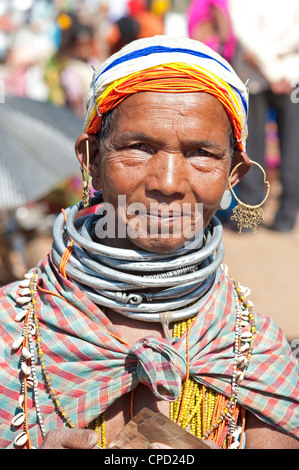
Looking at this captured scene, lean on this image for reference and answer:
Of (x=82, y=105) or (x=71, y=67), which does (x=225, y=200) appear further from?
(x=71, y=67)

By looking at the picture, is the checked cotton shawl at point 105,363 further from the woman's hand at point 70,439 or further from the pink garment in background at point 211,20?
the pink garment in background at point 211,20

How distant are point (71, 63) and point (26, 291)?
6041mm

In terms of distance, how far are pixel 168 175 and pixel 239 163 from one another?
15.3 inches

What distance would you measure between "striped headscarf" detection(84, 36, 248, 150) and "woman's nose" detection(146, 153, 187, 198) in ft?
0.65

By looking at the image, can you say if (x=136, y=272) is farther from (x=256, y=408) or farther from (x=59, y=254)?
(x=256, y=408)

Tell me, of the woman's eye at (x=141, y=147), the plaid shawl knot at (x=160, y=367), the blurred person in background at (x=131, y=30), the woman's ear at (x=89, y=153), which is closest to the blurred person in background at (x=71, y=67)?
the blurred person in background at (x=131, y=30)

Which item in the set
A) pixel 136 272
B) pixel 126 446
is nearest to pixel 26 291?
pixel 136 272

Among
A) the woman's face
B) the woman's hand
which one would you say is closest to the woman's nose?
the woman's face

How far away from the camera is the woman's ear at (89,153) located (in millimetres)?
2092

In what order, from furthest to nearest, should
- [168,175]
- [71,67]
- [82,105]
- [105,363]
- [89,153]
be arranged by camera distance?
[71,67] < [82,105] < [89,153] < [105,363] < [168,175]

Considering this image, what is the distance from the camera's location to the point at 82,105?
732cm

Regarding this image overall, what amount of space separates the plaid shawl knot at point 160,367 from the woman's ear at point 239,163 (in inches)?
23.9

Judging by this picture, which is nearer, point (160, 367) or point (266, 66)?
point (160, 367)

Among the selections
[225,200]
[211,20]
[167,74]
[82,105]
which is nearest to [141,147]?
[167,74]
